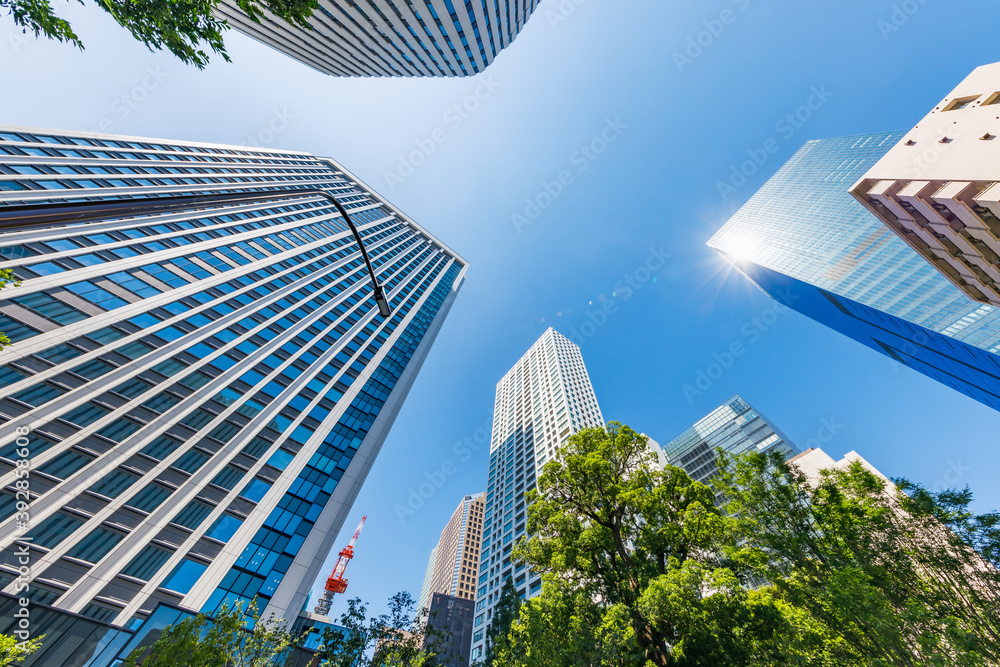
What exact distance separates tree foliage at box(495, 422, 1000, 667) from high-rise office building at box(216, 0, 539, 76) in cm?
4441

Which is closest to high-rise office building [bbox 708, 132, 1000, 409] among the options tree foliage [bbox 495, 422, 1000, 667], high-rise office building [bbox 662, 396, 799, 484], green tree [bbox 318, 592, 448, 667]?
high-rise office building [bbox 662, 396, 799, 484]

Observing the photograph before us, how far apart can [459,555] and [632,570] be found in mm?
90309

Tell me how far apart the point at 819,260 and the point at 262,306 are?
8660cm

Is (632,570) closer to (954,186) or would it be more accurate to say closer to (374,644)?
(374,644)

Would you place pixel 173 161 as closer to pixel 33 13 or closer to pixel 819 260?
pixel 33 13

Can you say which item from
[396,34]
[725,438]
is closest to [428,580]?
[725,438]

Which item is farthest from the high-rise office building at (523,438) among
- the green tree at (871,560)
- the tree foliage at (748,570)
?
the green tree at (871,560)

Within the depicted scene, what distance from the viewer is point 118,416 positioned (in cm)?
2209

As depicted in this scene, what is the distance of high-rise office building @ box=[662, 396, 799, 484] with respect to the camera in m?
70.5

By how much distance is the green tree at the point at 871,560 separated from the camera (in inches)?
416

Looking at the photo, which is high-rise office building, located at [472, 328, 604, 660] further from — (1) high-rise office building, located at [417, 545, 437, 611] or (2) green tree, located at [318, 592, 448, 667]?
(1) high-rise office building, located at [417, 545, 437, 611]

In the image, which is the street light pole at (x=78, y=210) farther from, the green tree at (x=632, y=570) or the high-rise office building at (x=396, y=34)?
the high-rise office building at (x=396, y=34)

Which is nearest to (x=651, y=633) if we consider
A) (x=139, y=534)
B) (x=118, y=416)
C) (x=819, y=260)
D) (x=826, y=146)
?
(x=139, y=534)

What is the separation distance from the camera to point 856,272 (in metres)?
55.6
